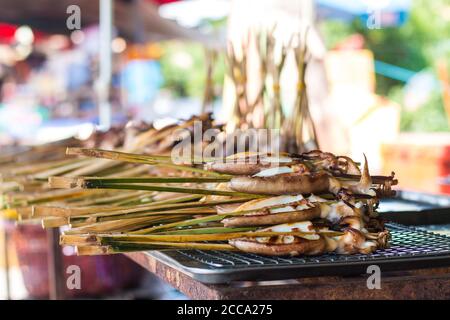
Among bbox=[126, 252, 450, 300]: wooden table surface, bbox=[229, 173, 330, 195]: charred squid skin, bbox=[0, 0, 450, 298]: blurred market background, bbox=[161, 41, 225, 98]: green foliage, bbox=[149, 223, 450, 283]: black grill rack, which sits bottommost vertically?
bbox=[126, 252, 450, 300]: wooden table surface

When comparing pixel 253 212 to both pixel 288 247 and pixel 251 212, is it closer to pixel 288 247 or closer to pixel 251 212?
pixel 251 212

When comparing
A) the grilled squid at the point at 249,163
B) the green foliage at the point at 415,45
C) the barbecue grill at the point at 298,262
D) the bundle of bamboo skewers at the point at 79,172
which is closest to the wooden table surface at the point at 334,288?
the barbecue grill at the point at 298,262

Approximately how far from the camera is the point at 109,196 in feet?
6.55

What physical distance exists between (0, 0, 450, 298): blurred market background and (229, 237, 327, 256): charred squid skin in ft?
3.77

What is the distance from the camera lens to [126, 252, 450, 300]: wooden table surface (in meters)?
1.21

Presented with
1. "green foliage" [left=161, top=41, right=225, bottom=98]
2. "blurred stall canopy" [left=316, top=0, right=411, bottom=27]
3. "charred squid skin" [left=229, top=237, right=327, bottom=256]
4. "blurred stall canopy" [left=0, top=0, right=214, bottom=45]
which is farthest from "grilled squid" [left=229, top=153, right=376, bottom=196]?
"green foliage" [left=161, top=41, right=225, bottom=98]

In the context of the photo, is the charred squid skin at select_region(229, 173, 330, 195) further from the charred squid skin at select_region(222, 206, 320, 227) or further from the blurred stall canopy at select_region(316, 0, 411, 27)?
the blurred stall canopy at select_region(316, 0, 411, 27)

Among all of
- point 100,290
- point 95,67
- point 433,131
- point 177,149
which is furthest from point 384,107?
point 177,149

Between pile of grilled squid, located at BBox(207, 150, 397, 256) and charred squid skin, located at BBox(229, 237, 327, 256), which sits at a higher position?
pile of grilled squid, located at BBox(207, 150, 397, 256)

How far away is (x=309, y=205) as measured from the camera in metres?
1.37

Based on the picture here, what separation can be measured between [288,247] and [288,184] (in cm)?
15

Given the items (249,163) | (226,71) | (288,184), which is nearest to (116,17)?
(226,71)

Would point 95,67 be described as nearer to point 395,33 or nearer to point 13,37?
point 13,37

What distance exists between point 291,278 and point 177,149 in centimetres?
98
